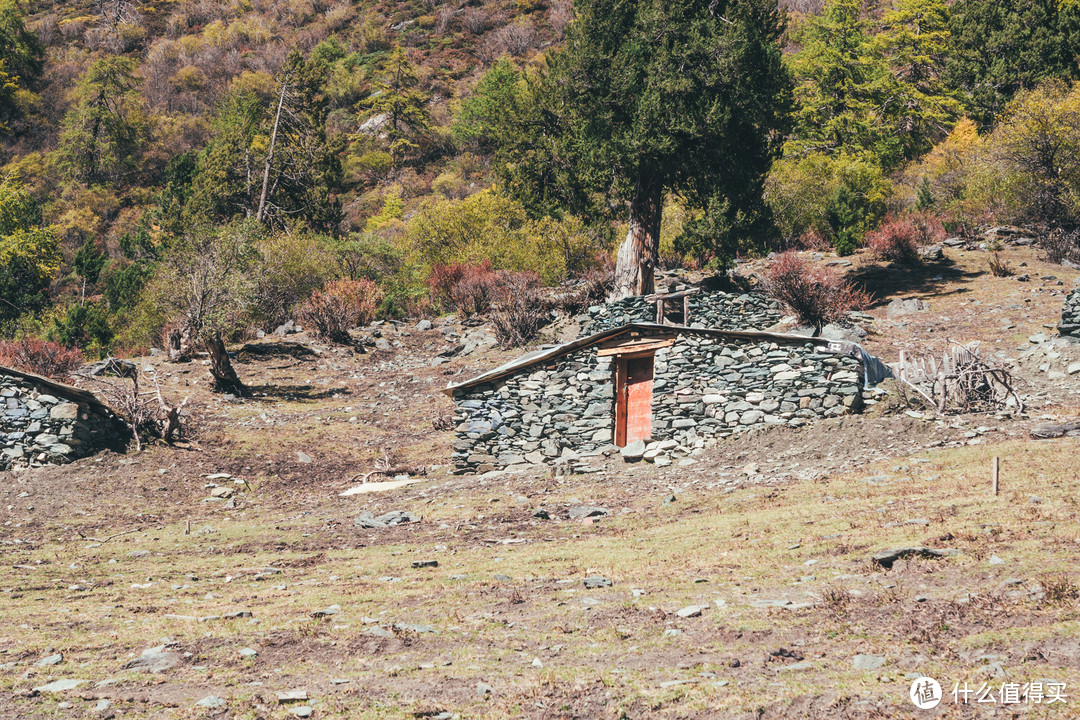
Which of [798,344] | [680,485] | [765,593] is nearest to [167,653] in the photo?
[765,593]

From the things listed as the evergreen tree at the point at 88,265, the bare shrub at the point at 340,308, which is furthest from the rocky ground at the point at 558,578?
the evergreen tree at the point at 88,265

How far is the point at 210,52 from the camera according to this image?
257 ft

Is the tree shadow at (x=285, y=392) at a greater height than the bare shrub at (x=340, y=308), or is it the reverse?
the bare shrub at (x=340, y=308)

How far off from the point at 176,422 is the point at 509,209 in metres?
21.6

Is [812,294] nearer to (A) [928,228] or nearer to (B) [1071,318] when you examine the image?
(B) [1071,318]

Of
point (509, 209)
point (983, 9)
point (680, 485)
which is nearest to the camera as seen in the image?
point (680, 485)

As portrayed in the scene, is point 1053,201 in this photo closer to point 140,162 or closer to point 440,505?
point 440,505

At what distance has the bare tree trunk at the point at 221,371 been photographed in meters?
22.9

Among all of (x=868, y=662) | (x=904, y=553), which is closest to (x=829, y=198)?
(x=904, y=553)

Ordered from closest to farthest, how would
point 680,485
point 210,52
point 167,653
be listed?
point 167,653 < point 680,485 < point 210,52

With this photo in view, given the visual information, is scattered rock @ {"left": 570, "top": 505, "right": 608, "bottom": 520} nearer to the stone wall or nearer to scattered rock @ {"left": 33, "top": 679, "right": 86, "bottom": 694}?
the stone wall

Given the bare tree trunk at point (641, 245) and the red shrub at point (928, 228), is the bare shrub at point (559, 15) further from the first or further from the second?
the bare tree trunk at point (641, 245)

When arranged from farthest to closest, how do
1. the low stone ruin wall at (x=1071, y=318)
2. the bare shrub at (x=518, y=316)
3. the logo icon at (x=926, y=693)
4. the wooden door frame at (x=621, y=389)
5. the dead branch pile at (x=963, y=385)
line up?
the bare shrub at (x=518, y=316), the low stone ruin wall at (x=1071, y=318), the wooden door frame at (x=621, y=389), the dead branch pile at (x=963, y=385), the logo icon at (x=926, y=693)

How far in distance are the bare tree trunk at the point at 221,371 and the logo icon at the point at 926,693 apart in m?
20.9
